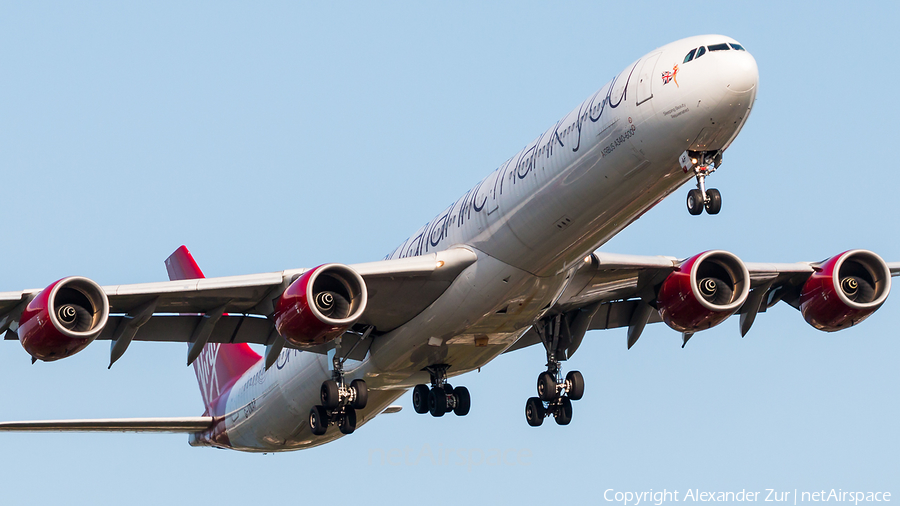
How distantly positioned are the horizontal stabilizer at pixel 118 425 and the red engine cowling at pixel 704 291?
1468 centimetres

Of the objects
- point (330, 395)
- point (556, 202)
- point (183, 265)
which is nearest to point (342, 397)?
point (330, 395)

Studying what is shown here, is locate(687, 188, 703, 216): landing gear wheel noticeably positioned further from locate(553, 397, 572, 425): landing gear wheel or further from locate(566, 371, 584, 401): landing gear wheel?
locate(553, 397, 572, 425): landing gear wheel

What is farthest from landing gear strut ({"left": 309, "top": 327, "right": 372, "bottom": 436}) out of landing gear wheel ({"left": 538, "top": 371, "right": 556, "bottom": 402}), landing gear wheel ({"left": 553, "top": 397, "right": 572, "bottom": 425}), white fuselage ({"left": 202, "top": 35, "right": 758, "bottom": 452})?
landing gear wheel ({"left": 553, "top": 397, "right": 572, "bottom": 425})

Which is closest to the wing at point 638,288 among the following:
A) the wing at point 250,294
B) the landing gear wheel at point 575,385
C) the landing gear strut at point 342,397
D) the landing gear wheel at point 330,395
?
the landing gear wheel at point 575,385

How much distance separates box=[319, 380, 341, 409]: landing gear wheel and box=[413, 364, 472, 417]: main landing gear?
7.90 feet

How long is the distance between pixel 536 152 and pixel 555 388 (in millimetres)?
7393

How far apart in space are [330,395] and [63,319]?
673 cm

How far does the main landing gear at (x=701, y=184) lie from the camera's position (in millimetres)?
21125

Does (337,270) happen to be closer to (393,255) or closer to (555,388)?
(393,255)

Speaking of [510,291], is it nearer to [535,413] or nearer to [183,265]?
[535,413]

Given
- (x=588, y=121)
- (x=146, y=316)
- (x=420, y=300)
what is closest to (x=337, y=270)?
(x=420, y=300)

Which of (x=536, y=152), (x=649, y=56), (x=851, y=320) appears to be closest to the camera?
(x=649, y=56)

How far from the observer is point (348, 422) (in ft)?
89.9

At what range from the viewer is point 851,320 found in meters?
28.2
